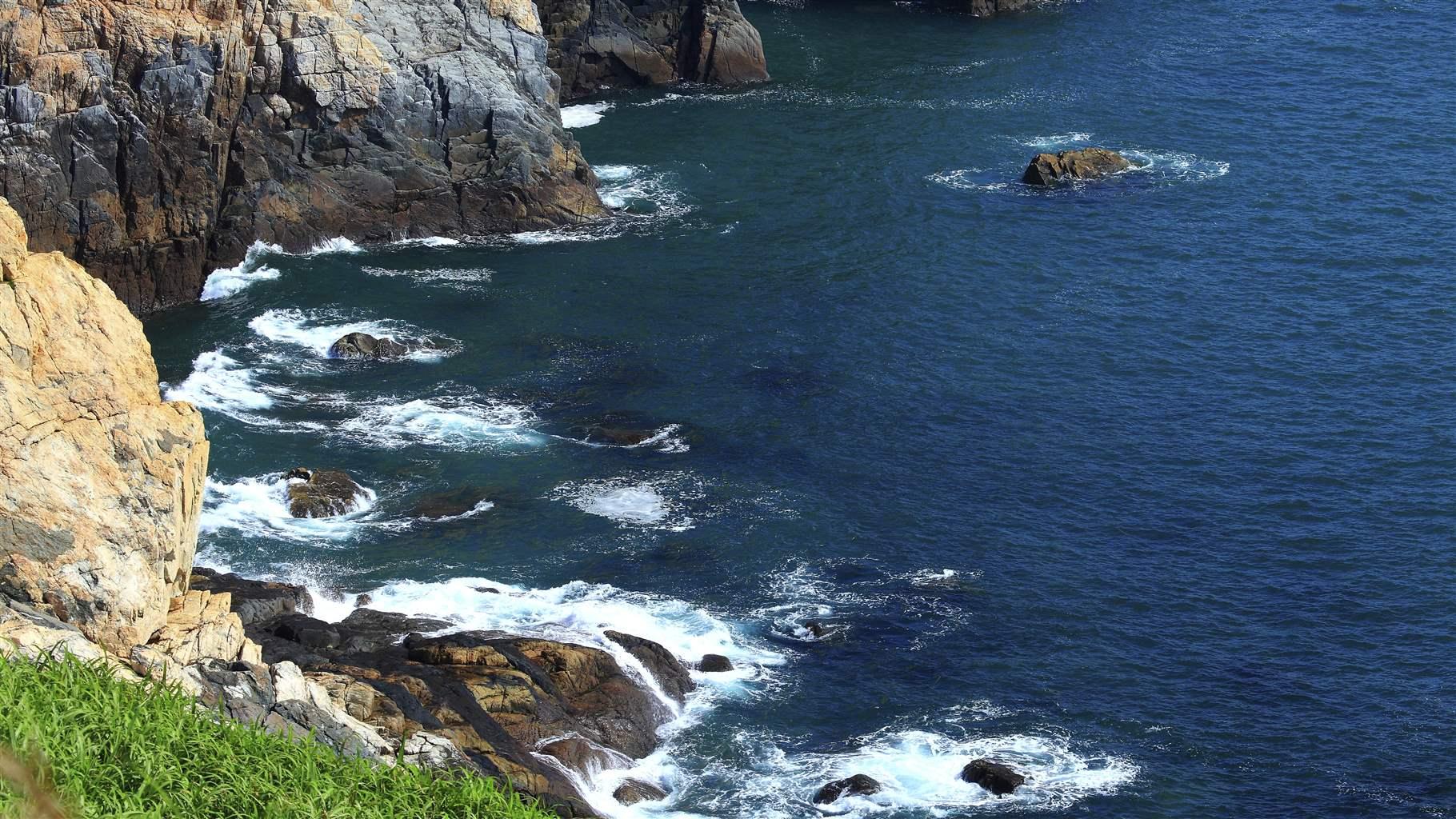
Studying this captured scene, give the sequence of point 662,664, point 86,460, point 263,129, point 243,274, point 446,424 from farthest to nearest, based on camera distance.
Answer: point 263,129 < point 243,274 < point 446,424 < point 662,664 < point 86,460

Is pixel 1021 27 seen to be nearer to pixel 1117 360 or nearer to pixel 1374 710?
pixel 1117 360

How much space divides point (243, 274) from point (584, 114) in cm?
3478

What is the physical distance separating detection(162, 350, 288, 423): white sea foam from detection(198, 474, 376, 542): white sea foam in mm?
6140

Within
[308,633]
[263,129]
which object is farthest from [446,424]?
[263,129]

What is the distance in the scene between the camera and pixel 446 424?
233 feet

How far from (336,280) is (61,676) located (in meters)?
57.9

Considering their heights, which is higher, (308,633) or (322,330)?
(322,330)

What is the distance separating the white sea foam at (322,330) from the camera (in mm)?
78188

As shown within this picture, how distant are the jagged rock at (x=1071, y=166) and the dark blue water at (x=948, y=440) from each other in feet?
5.28

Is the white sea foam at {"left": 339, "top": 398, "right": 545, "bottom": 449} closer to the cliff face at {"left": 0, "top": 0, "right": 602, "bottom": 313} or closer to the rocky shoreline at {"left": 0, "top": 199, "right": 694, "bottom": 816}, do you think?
the cliff face at {"left": 0, "top": 0, "right": 602, "bottom": 313}

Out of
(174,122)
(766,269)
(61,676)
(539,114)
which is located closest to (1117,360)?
(766,269)

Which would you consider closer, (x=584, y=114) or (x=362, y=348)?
(x=362, y=348)

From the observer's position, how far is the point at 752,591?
60219mm

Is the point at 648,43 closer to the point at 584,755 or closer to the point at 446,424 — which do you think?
the point at 446,424
